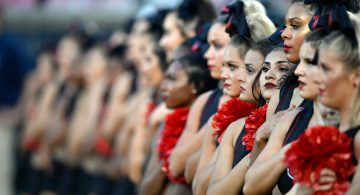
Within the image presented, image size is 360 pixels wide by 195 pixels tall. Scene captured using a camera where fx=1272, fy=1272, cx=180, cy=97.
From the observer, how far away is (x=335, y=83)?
517 centimetres

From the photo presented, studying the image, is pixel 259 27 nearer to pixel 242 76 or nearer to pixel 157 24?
pixel 242 76

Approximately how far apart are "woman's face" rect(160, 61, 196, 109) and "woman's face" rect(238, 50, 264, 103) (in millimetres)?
1518

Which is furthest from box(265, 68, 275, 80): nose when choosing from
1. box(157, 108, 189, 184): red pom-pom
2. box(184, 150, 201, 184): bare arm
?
box(157, 108, 189, 184): red pom-pom

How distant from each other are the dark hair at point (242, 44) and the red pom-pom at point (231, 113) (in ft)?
1.01

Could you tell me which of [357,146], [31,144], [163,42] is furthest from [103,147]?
[357,146]

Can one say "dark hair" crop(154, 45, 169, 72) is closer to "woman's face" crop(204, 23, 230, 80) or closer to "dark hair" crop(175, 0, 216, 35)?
"dark hair" crop(175, 0, 216, 35)

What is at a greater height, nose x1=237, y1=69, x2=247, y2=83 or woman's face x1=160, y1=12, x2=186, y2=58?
nose x1=237, y1=69, x2=247, y2=83

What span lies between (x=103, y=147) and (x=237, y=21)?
5.65 meters

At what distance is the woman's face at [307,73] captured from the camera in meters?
5.38

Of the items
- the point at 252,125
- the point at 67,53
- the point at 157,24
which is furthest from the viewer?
the point at 67,53

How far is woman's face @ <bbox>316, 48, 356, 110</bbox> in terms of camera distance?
5164 mm

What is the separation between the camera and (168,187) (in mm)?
7906

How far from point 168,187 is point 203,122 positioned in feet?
1.76

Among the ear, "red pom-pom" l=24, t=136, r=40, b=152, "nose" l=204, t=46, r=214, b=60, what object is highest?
the ear
